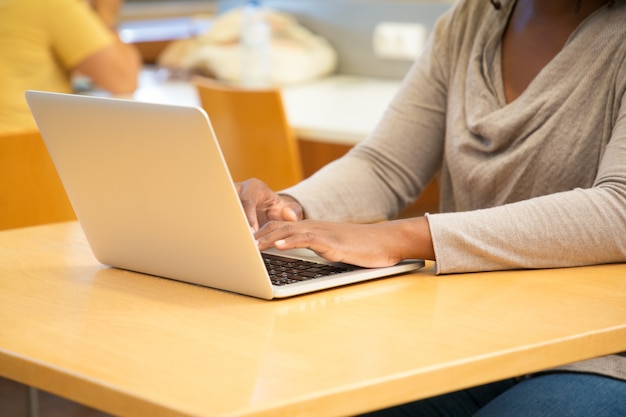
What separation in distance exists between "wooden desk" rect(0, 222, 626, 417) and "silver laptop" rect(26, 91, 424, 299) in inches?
1.0

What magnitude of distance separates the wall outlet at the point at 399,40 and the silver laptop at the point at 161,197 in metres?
1.84

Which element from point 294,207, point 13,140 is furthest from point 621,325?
point 13,140

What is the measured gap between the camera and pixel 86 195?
1169 millimetres

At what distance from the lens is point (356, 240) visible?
111 centimetres

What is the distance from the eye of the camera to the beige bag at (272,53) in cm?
310

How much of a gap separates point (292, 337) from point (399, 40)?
7.13 feet

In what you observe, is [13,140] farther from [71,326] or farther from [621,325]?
[621,325]

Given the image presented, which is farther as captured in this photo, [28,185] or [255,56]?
[255,56]

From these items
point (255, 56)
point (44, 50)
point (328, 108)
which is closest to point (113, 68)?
point (44, 50)

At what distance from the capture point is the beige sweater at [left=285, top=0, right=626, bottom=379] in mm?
1130

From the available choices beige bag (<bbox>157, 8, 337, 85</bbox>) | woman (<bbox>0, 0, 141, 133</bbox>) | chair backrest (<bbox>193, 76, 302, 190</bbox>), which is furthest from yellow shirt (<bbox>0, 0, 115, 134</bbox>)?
beige bag (<bbox>157, 8, 337, 85</bbox>)

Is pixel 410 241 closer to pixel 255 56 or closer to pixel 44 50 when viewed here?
pixel 44 50

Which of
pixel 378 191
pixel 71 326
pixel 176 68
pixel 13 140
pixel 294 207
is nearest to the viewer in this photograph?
pixel 71 326

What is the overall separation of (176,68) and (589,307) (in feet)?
7.99
